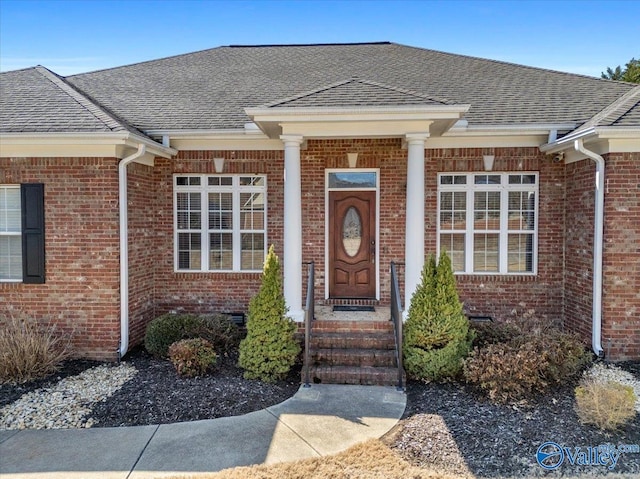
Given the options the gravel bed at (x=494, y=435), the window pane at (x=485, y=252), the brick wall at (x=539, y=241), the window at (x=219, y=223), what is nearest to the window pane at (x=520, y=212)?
the brick wall at (x=539, y=241)

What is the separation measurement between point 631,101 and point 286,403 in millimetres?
7498

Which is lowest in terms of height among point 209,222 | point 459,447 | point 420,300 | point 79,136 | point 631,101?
point 459,447

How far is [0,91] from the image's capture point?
8539 millimetres

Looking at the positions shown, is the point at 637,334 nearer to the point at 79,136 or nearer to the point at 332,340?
the point at 332,340

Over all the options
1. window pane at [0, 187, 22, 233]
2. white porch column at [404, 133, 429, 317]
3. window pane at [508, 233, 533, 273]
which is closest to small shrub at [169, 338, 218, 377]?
white porch column at [404, 133, 429, 317]

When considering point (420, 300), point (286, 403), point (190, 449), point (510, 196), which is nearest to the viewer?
point (190, 449)

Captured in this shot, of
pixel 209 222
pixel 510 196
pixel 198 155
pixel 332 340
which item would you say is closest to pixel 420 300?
pixel 332 340

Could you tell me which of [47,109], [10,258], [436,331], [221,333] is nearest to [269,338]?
[221,333]

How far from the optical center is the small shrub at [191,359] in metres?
6.15

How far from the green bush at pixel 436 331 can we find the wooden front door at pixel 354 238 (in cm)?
206

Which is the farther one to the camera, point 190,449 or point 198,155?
point 198,155

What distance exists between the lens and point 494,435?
181 inches

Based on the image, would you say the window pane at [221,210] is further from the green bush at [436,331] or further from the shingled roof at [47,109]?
the green bush at [436,331]

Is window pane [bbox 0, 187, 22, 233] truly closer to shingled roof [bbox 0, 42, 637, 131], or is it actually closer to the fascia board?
the fascia board
